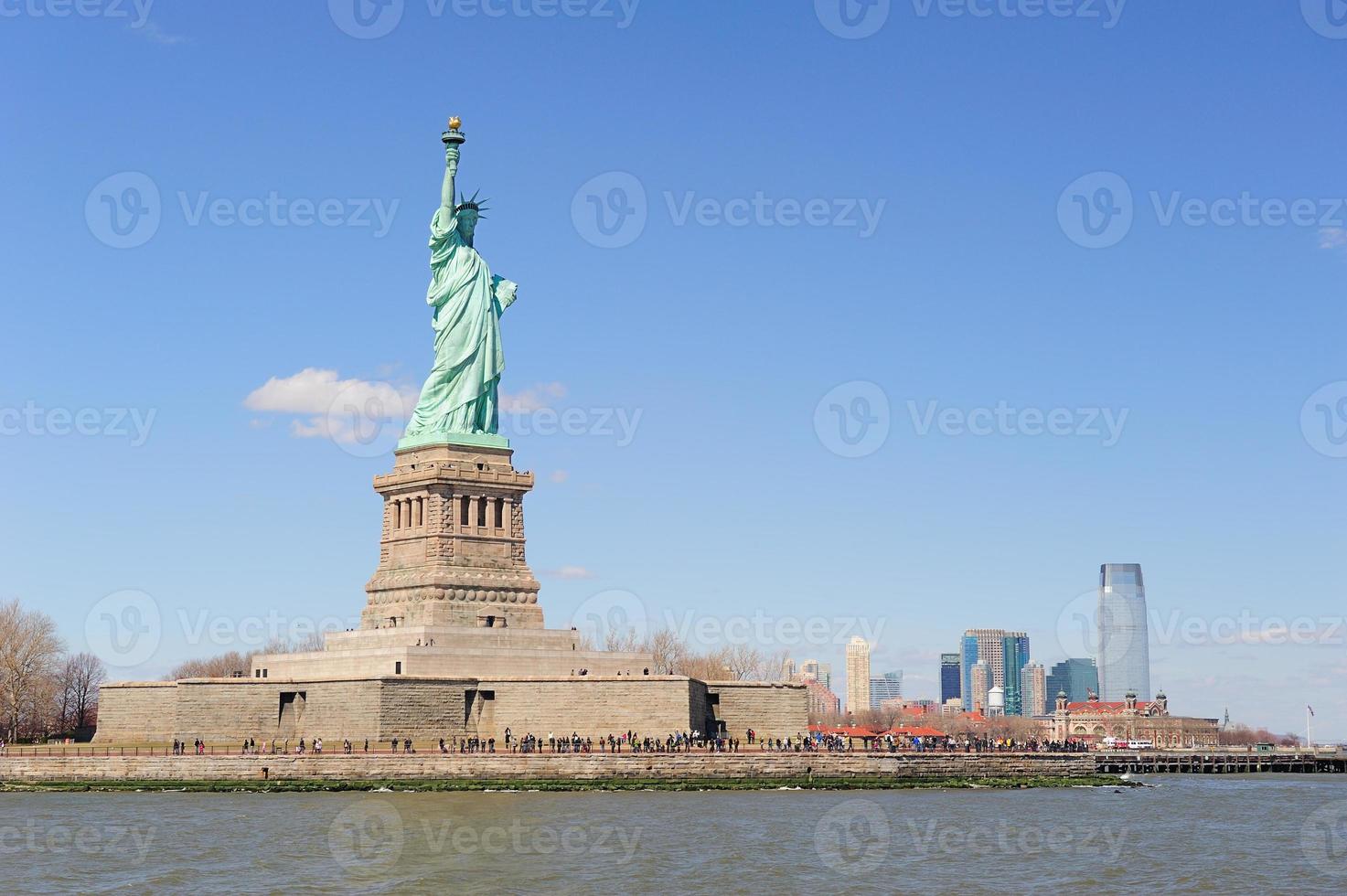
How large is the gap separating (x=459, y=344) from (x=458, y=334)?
451mm

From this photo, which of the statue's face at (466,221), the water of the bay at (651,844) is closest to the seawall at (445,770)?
the water of the bay at (651,844)

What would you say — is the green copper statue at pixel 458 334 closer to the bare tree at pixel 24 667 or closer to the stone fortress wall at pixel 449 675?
the stone fortress wall at pixel 449 675

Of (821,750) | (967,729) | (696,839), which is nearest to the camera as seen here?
(696,839)

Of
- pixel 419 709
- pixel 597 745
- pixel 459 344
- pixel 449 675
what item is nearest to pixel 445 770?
pixel 419 709

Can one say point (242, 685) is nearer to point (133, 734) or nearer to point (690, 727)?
point (133, 734)

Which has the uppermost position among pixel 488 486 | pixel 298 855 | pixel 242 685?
pixel 488 486

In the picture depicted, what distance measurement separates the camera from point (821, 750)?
69625mm

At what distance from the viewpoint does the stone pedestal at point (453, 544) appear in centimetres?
7381

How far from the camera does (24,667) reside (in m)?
87.9

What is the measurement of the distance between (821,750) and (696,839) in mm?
21232

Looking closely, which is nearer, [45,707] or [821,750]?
[821,750]

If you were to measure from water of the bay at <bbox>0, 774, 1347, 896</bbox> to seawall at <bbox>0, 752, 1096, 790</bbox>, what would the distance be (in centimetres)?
221

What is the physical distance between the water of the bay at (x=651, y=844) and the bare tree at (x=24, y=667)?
2606cm

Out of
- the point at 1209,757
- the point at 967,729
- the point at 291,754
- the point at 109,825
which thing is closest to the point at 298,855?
the point at 109,825
